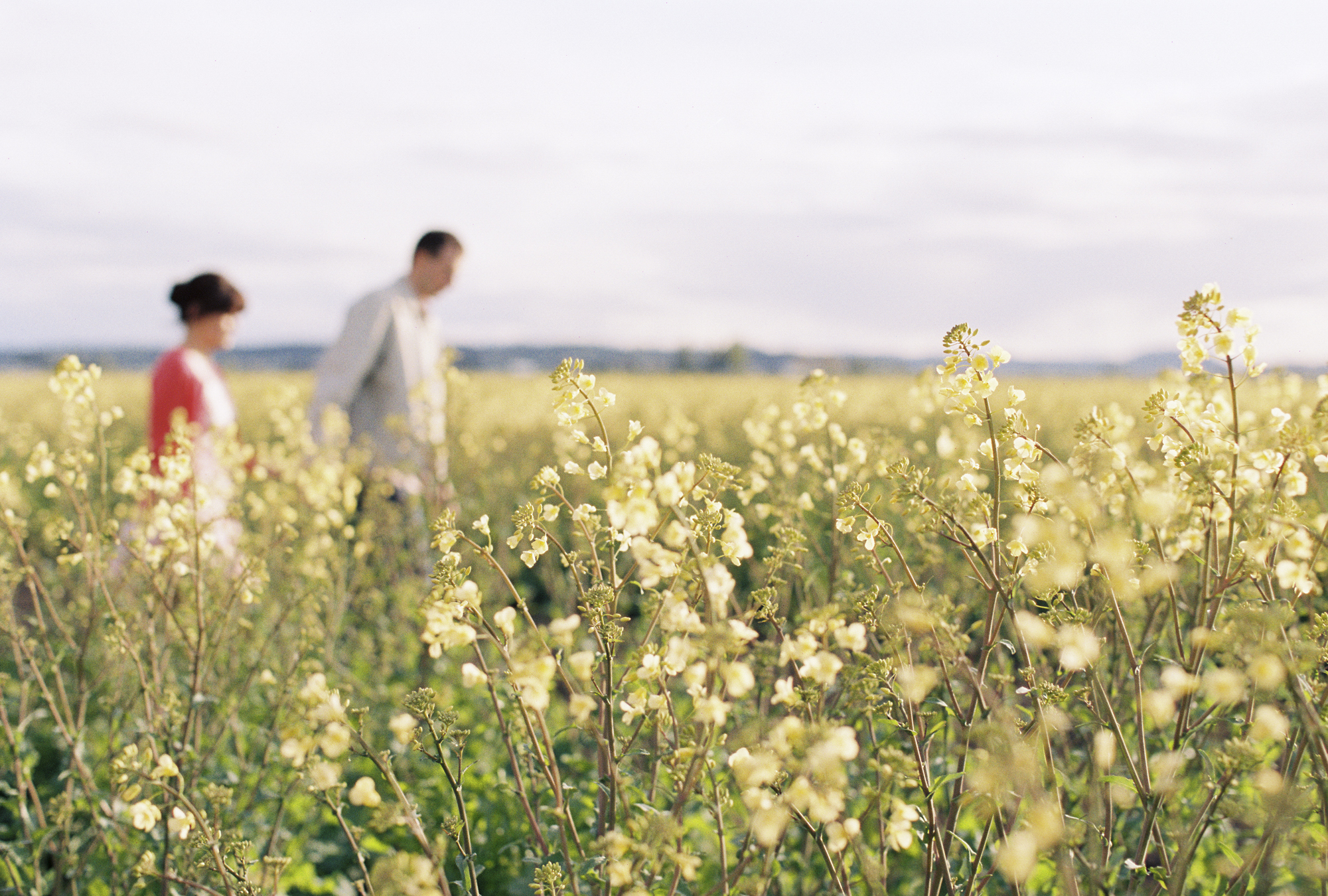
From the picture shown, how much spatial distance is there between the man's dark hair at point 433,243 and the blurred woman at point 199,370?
3.87 ft

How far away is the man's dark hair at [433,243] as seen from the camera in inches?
234

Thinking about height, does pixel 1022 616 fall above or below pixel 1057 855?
above

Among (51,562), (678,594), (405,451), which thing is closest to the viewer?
(678,594)

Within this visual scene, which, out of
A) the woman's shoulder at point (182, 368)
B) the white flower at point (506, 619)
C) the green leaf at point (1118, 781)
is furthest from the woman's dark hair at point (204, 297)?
the green leaf at point (1118, 781)

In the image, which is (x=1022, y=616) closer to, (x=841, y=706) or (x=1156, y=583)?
(x=1156, y=583)

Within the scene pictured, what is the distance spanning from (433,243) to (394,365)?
34.4 inches

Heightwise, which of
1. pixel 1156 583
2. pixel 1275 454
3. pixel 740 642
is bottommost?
pixel 740 642

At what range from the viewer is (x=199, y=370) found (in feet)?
17.0

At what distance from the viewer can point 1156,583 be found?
124 cm

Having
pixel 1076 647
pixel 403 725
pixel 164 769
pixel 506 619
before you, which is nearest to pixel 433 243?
pixel 164 769

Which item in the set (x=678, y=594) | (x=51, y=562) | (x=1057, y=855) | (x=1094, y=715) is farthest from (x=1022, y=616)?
(x=51, y=562)

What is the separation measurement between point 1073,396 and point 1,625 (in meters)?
21.5

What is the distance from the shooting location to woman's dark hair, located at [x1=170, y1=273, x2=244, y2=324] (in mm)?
5305

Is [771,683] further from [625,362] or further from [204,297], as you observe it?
[625,362]
